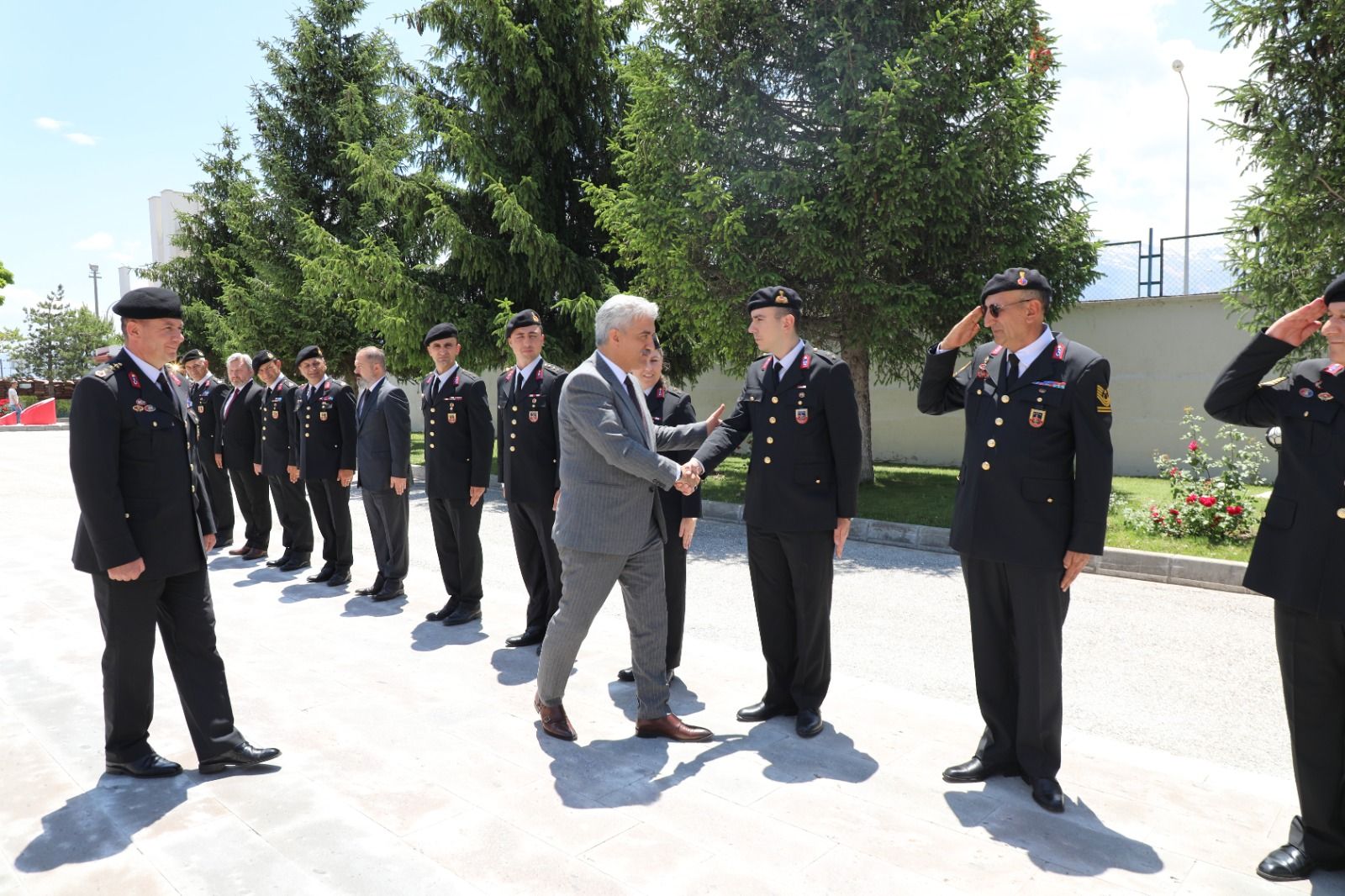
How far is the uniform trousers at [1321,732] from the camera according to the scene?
302 centimetres

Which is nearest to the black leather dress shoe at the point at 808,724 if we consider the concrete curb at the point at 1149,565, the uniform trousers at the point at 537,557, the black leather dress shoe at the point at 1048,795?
the black leather dress shoe at the point at 1048,795

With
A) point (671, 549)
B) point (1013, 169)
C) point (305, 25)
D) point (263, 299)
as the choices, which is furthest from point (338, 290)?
point (671, 549)

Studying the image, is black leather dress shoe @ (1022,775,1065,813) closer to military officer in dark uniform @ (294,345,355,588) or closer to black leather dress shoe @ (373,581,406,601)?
black leather dress shoe @ (373,581,406,601)

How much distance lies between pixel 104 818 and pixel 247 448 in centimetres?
644

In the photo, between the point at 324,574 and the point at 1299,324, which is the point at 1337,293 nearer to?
the point at 1299,324

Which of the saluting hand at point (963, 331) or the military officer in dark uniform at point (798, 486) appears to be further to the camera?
the military officer in dark uniform at point (798, 486)

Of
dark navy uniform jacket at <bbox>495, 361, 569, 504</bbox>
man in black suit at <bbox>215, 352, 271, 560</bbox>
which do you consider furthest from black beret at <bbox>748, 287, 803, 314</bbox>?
man in black suit at <bbox>215, 352, 271, 560</bbox>

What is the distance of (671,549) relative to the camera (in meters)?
5.16

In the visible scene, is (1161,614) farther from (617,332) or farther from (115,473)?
(115,473)

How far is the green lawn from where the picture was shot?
8680 millimetres

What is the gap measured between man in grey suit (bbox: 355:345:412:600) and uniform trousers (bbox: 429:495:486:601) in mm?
520

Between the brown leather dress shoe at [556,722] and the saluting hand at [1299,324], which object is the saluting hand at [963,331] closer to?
the saluting hand at [1299,324]

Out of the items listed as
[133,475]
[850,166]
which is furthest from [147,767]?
[850,166]

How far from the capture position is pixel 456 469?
670 cm
